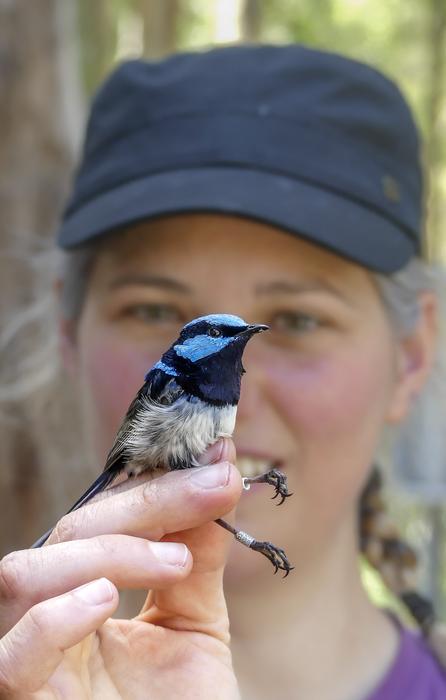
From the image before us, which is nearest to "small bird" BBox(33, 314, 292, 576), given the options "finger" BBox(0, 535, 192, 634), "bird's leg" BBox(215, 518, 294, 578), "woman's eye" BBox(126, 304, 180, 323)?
"bird's leg" BBox(215, 518, 294, 578)

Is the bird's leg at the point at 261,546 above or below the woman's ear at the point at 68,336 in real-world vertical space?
below

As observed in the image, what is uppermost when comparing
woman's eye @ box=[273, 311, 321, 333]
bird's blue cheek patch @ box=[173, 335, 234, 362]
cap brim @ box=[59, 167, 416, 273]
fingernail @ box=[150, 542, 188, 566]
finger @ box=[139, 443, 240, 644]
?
cap brim @ box=[59, 167, 416, 273]

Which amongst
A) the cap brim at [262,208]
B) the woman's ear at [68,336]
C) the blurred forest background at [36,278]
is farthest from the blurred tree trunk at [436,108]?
the cap brim at [262,208]

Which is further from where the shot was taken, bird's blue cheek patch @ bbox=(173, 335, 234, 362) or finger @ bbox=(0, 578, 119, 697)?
bird's blue cheek patch @ bbox=(173, 335, 234, 362)

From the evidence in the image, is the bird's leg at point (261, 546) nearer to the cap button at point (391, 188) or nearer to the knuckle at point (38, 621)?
the knuckle at point (38, 621)

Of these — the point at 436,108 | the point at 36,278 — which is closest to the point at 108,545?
the point at 36,278

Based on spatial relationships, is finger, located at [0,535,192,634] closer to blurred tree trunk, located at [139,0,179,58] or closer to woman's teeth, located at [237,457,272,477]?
woman's teeth, located at [237,457,272,477]

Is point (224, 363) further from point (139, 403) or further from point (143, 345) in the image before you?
point (143, 345)

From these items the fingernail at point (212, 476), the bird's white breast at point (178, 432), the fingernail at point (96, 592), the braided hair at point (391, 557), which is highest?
the bird's white breast at point (178, 432)
